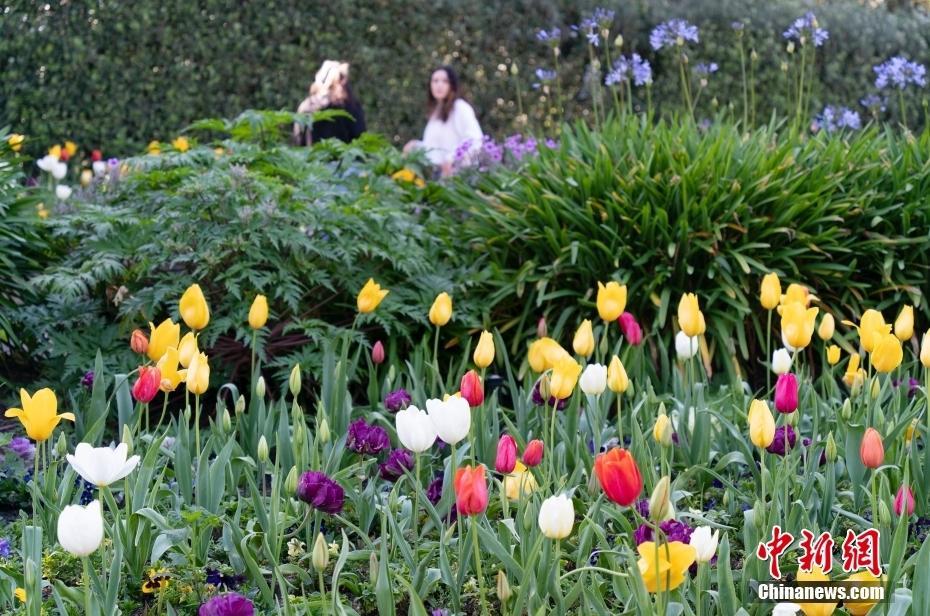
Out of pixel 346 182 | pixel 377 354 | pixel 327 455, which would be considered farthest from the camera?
pixel 346 182

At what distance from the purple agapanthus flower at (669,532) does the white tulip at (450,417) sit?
0.34 metres

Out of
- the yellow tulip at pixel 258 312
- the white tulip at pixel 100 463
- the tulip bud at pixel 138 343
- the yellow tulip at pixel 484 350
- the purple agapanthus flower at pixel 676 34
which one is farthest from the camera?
the purple agapanthus flower at pixel 676 34

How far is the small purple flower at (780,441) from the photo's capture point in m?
2.23

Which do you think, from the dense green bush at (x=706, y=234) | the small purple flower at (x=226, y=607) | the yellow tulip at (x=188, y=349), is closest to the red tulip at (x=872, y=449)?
the small purple flower at (x=226, y=607)

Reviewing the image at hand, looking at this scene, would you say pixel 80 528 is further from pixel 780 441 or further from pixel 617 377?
pixel 780 441

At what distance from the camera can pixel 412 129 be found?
963 centimetres

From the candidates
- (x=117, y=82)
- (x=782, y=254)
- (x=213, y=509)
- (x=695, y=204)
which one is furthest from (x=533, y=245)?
(x=117, y=82)

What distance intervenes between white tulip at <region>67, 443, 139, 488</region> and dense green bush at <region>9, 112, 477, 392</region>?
156cm

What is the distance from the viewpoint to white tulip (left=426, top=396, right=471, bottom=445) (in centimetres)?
179

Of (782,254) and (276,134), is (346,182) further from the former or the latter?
(782,254)

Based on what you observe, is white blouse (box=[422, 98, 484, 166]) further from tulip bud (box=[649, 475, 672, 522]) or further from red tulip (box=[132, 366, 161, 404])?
tulip bud (box=[649, 475, 672, 522])

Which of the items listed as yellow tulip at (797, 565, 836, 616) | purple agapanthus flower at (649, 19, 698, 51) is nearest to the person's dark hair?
purple agapanthus flower at (649, 19, 698, 51)

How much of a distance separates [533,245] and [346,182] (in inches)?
32.0

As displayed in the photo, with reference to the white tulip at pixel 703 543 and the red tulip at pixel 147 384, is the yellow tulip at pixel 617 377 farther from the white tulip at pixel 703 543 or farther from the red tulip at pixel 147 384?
the red tulip at pixel 147 384
